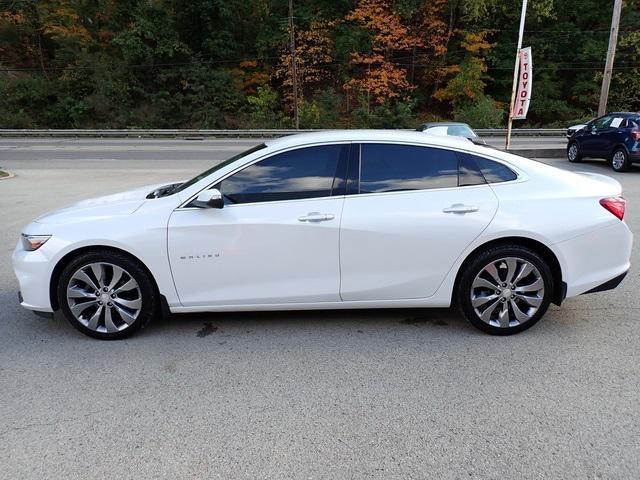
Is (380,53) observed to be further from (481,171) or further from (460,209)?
(460,209)

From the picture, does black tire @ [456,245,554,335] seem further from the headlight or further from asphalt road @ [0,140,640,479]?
the headlight

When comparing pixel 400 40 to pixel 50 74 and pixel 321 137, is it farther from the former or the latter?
pixel 321 137

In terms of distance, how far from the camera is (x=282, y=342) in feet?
12.8

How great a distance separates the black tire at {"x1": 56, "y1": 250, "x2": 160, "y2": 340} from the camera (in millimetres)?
3811

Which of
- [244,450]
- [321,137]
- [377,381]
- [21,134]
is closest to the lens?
[244,450]

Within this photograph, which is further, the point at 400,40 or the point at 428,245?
the point at 400,40

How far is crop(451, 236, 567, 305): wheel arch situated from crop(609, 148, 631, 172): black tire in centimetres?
1168

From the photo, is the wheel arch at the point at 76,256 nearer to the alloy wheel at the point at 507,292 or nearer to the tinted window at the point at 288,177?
the tinted window at the point at 288,177

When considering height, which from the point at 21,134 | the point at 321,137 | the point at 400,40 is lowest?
the point at 21,134

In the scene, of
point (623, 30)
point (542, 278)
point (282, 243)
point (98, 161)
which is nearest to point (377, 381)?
point (282, 243)

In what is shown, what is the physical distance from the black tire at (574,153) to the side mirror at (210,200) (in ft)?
49.9

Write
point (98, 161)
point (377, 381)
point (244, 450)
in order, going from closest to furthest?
1. point (244, 450)
2. point (377, 381)
3. point (98, 161)

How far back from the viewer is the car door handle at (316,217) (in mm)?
3756

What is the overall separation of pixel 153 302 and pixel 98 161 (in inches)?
649
